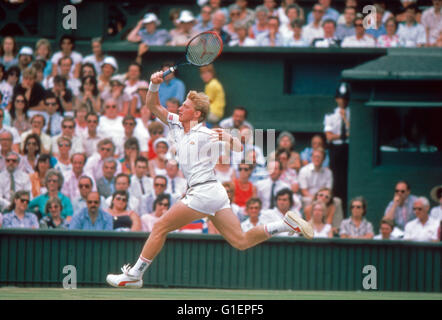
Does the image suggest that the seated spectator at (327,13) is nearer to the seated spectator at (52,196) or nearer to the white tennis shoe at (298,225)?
the seated spectator at (52,196)

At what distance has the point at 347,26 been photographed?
46.8 ft

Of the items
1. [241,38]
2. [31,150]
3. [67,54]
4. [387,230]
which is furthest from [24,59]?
[387,230]

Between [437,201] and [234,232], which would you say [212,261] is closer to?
[234,232]

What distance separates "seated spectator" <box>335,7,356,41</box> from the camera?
557 inches

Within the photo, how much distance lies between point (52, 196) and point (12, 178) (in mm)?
713

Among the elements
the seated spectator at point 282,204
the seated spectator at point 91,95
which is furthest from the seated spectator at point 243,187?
the seated spectator at point 91,95

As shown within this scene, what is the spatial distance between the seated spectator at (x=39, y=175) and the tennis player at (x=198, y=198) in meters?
4.22

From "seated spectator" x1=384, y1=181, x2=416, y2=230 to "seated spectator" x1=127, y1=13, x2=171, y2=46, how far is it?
4722mm

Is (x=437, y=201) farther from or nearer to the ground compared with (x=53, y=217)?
farther from the ground

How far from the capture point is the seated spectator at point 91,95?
44.4 ft

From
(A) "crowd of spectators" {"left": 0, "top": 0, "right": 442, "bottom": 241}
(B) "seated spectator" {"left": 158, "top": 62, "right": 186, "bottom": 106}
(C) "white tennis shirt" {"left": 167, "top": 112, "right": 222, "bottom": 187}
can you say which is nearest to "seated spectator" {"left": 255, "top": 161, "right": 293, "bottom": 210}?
(A) "crowd of spectators" {"left": 0, "top": 0, "right": 442, "bottom": 241}

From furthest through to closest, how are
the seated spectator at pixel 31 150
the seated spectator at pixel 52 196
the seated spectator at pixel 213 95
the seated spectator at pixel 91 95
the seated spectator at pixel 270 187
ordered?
the seated spectator at pixel 213 95
the seated spectator at pixel 91 95
the seated spectator at pixel 31 150
the seated spectator at pixel 270 187
the seated spectator at pixel 52 196

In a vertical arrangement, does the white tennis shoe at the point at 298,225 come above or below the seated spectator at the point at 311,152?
below

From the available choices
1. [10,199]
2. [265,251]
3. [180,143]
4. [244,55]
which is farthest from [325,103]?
[180,143]
